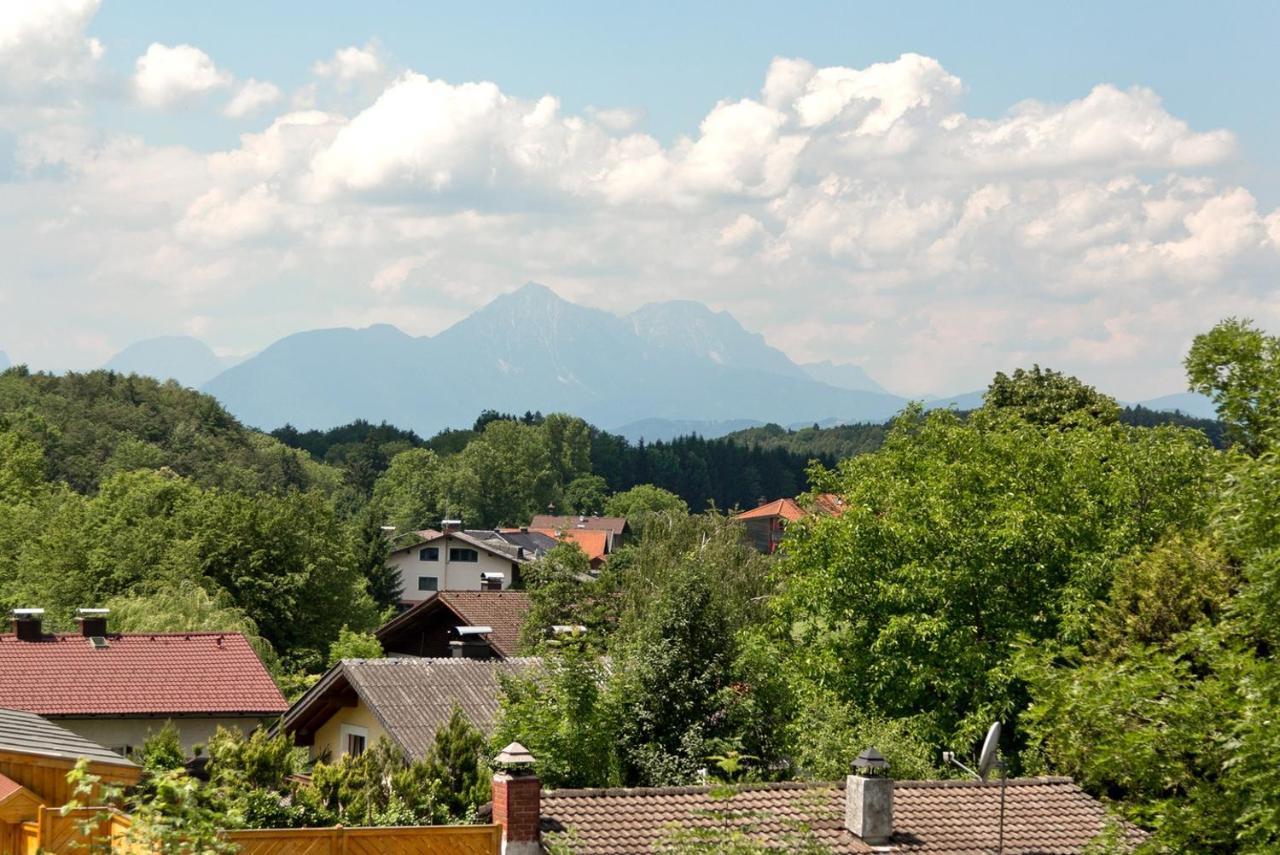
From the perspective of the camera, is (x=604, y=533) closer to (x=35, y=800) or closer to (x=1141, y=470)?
(x=1141, y=470)

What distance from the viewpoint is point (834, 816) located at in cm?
1752

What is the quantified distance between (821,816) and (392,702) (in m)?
14.0

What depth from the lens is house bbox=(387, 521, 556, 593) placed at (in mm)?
96188

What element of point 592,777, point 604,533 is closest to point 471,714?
point 592,777

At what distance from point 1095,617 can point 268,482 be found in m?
105

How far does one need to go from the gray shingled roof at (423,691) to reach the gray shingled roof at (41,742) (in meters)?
16.9

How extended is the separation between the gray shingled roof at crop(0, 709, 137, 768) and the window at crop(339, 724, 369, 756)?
1929cm

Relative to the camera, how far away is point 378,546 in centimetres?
9344

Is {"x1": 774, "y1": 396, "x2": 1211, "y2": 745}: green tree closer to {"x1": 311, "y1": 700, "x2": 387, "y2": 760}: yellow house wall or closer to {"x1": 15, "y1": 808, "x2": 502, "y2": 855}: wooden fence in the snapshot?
{"x1": 311, "y1": 700, "x2": 387, "y2": 760}: yellow house wall

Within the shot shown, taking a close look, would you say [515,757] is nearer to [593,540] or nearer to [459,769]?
[459,769]

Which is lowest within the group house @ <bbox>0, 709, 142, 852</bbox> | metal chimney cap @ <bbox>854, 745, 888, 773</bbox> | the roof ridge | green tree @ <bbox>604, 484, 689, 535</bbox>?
the roof ridge

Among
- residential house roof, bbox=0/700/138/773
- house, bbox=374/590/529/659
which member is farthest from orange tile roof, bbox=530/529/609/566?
residential house roof, bbox=0/700/138/773

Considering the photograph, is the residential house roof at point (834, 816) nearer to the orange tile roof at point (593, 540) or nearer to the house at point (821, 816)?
the house at point (821, 816)

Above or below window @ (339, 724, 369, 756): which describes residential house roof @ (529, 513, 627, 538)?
above
